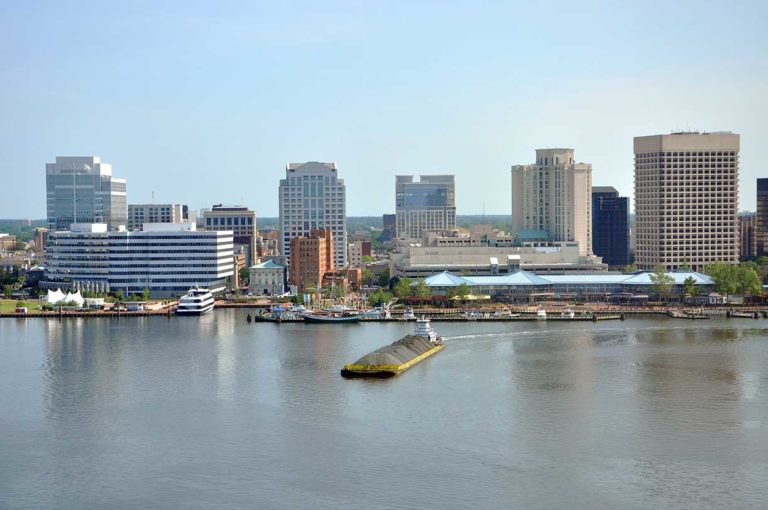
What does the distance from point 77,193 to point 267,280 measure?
145ft

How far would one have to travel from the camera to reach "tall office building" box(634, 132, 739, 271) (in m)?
71.7

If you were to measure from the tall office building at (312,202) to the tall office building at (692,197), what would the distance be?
79.4 feet

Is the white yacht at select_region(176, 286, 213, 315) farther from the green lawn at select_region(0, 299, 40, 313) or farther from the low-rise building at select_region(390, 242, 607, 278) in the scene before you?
the low-rise building at select_region(390, 242, 607, 278)

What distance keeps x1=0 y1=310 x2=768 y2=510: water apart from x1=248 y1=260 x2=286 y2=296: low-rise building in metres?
24.4

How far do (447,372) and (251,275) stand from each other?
111 ft

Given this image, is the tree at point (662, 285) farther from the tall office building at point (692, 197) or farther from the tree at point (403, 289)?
the tall office building at point (692, 197)

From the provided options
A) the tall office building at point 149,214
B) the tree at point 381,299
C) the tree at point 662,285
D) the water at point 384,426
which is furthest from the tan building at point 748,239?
the water at point 384,426

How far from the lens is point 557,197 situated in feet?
263

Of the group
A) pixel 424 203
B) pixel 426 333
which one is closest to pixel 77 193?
pixel 424 203

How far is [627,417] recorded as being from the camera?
27188mm

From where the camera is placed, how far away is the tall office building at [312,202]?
87062 millimetres

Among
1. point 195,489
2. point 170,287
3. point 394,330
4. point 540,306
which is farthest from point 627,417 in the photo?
point 170,287

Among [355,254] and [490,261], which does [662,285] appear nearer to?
[490,261]

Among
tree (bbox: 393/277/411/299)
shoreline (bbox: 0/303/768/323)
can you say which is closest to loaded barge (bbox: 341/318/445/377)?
shoreline (bbox: 0/303/768/323)
